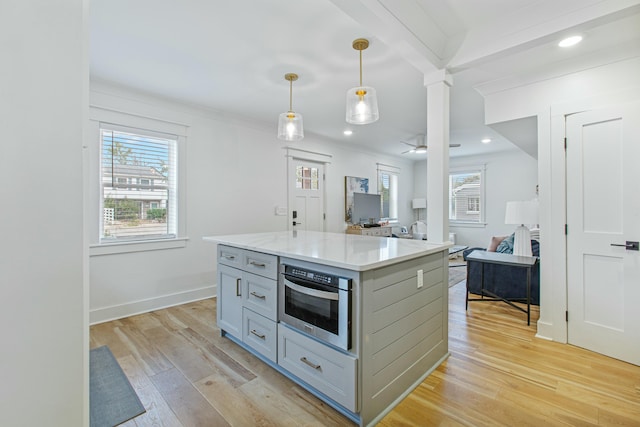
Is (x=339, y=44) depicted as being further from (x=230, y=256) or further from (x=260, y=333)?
(x=260, y=333)

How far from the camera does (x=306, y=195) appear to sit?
523 cm

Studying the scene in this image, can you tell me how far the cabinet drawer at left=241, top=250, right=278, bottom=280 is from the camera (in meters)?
2.09

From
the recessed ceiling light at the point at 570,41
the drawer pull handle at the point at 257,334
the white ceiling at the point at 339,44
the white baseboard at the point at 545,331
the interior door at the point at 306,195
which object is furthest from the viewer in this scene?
the interior door at the point at 306,195

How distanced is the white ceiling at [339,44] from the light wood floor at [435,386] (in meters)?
2.26

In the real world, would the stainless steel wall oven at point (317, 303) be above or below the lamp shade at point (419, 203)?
below

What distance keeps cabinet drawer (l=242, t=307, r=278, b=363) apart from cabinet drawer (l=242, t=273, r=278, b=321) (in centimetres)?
5

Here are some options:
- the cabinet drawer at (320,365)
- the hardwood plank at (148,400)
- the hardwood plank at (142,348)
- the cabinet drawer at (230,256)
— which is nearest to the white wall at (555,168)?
the cabinet drawer at (320,365)

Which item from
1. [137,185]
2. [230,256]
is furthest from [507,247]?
[137,185]

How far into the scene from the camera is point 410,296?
1.93 m

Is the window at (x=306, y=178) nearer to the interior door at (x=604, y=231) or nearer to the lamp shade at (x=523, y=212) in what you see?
the lamp shade at (x=523, y=212)

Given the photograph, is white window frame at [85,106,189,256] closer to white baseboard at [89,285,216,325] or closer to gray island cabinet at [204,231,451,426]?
white baseboard at [89,285,216,325]

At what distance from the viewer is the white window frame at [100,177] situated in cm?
305

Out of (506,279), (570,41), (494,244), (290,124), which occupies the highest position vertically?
(570,41)

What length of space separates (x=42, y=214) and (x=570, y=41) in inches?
119
